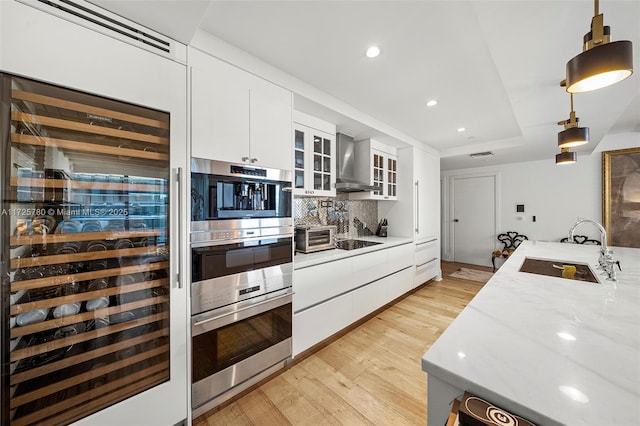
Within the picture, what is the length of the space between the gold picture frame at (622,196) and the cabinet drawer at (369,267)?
12.7 feet

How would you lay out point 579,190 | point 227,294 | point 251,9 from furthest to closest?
point 579,190 → point 227,294 → point 251,9

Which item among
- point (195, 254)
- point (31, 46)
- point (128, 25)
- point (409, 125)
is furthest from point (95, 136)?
point (409, 125)

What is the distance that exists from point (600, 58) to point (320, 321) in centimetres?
228

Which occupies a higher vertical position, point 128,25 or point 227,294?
point 128,25

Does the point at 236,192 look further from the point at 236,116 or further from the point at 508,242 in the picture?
the point at 508,242

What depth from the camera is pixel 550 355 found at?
719 mm

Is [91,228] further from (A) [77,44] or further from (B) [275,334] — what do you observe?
(B) [275,334]

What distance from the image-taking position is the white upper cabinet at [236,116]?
4.93 ft

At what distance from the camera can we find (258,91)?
1.81 metres

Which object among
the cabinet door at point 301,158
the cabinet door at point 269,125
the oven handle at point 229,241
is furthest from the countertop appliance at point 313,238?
the cabinet door at point 269,125

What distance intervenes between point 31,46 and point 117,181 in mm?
612

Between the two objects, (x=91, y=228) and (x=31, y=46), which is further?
(x=91, y=228)

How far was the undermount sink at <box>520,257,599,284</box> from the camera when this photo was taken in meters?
1.86

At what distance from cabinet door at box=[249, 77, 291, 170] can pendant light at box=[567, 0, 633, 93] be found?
63.8 inches
